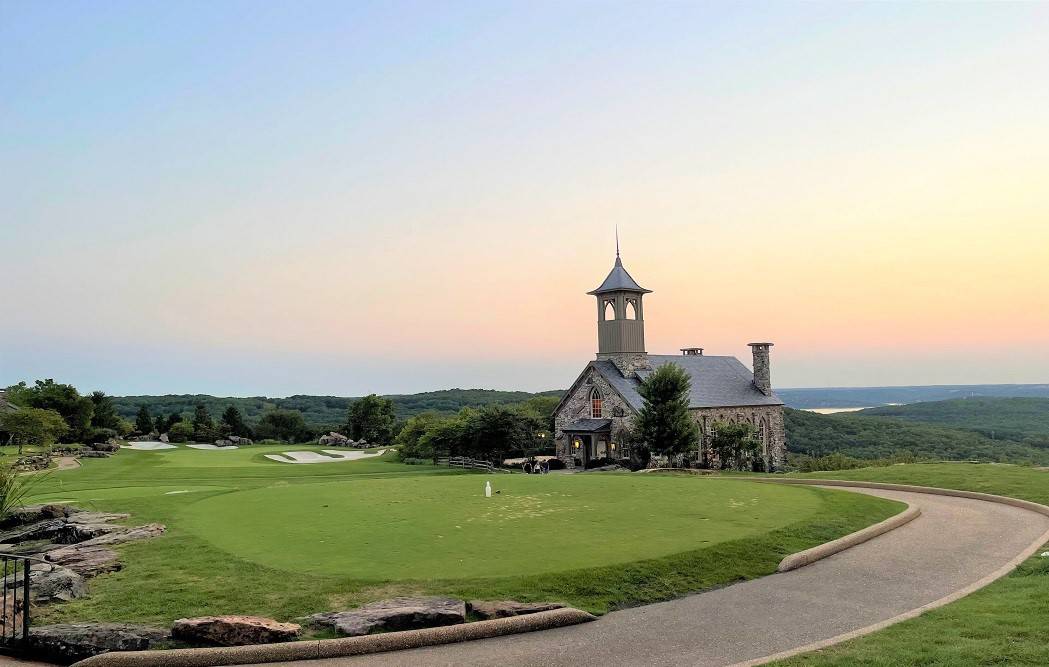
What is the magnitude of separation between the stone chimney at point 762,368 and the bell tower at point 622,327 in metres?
8.61

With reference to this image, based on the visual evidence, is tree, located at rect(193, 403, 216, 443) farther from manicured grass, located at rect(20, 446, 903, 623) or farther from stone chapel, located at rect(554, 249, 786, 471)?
manicured grass, located at rect(20, 446, 903, 623)

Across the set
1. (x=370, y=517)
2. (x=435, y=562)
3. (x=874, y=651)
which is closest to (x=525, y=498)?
(x=370, y=517)

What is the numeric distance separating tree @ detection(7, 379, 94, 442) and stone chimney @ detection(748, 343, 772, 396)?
195 feet

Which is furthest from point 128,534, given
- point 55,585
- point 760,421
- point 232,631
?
point 760,421

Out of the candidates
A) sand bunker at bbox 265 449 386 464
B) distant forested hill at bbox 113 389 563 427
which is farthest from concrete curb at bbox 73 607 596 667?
distant forested hill at bbox 113 389 563 427

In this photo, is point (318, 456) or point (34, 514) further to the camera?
point (318, 456)

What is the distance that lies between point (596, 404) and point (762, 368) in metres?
13.0

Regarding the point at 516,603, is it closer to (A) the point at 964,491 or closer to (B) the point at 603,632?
(B) the point at 603,632

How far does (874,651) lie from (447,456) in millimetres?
42594

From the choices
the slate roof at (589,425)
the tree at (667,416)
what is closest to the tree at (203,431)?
the slate roof at (589,425)

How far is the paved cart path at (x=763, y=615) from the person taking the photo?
872 centimetres

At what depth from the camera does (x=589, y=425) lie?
4441 centimetres

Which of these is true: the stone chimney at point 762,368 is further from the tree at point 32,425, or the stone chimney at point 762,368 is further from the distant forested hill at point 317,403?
the distant forested hill at point 317,403

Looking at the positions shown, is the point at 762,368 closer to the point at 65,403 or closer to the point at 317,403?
the point at 65,403
